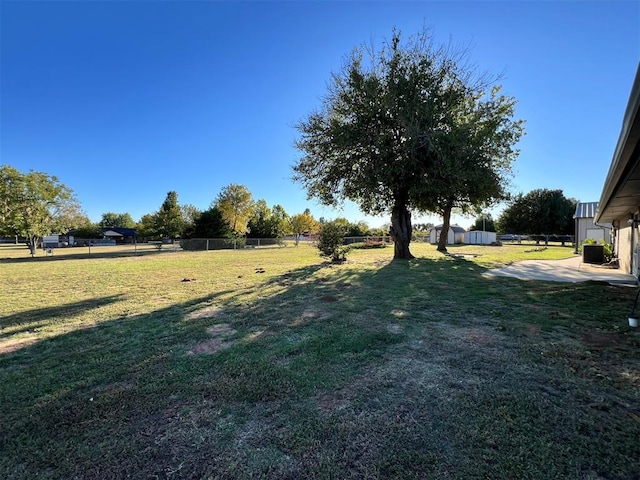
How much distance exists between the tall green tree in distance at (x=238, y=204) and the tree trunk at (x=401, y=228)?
24.0m

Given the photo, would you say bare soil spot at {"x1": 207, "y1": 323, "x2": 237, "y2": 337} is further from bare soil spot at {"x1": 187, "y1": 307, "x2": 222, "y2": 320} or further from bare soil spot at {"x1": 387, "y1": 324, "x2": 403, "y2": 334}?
bare soil spot at {"x1": 387, "y1": 324, "x2": 403, "y2": 334}

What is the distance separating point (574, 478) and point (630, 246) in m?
13.4

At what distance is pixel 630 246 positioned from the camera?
36.1 feet

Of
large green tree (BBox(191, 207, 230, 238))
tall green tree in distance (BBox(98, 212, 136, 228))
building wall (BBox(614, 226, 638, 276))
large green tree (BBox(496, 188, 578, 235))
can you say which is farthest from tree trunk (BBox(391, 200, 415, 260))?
tall green tree in distance (BBox(98, 212, 136, 228))

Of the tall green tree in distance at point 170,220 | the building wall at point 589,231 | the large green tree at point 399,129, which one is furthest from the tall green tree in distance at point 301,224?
the large green tree at point 399,129

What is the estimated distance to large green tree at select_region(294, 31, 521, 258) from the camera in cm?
1278

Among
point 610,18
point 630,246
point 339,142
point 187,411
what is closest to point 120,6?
point 339,142

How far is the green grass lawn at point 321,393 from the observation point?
1861mm

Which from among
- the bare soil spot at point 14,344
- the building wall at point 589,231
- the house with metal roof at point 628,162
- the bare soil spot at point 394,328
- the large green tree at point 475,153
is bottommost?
the bare soil spot at point 14,344

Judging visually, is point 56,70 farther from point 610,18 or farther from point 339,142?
point 610,18

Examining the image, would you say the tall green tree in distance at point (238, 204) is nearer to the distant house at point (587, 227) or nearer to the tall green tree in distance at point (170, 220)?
the tall green tree in distance at point (170, 220)

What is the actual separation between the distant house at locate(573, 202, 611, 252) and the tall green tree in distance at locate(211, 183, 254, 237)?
32.0 m

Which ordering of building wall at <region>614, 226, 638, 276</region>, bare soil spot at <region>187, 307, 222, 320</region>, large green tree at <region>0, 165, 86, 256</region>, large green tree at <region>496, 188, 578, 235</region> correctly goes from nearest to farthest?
bare soil spot at <region>187, 307, 222, 320</region> < building wall at <region>614, 226, 638, 276</region> < large green tree at <region>0, 165, 86, 256</region> < large green tree at <region>496, 188, 578, 235</region>

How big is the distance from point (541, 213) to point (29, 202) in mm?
54966
